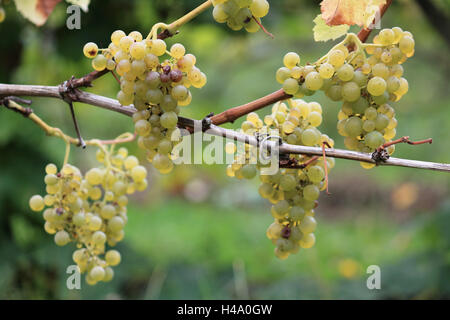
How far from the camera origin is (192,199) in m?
4.37

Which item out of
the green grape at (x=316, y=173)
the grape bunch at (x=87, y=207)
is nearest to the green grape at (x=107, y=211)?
the grape bunch at (x=87, y=207)

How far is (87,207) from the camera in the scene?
58cm

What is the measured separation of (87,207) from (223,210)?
309 centimetres

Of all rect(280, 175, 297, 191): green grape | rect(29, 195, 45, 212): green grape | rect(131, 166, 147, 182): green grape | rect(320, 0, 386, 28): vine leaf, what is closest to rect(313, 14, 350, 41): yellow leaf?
rect(320, 0, 386, 28): vine leaf

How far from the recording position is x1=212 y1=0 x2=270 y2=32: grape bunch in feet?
1.35

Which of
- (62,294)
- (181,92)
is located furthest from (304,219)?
(62,294)

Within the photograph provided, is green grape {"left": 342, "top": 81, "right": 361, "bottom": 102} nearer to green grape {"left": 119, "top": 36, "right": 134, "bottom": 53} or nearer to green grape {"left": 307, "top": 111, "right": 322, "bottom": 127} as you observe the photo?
green grape {"left": 307, "top": 111, "right": 322, "bottom": 127}

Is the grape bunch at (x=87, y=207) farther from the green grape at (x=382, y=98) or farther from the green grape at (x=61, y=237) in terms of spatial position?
the green grape at (x=382, y=98)

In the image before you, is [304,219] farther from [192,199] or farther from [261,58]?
[192,199]

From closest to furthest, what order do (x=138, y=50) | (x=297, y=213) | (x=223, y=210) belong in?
(x=138, y=50)
(x=297, y=213)
(x=223, y=210)

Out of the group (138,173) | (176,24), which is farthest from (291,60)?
(138,173)

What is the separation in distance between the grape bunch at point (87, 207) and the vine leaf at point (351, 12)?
300 millimetres

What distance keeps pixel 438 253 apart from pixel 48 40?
1341 mm

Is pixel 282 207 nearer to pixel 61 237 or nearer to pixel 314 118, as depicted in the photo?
pixel 314 118
